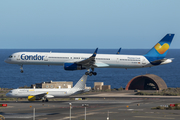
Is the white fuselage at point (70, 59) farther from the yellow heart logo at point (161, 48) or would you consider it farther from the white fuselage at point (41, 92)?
the white fuselage at point (41, 92)

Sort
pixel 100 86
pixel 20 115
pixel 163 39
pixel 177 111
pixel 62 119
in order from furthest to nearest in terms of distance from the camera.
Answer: pixel 100 86
pixel 163 39
pixel 177 111
pixel 20 115
pixel 62 119

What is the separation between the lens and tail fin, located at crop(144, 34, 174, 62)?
265ft

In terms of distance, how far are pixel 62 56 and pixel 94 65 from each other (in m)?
8.08

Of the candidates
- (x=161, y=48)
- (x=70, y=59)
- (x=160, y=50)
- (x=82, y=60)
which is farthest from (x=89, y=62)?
(x=161, y=48)

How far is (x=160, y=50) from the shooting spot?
270ft

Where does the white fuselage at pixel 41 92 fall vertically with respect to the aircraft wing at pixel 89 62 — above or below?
below

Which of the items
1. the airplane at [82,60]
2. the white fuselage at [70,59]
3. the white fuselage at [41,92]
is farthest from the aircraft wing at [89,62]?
the white fuselage at [41,92]

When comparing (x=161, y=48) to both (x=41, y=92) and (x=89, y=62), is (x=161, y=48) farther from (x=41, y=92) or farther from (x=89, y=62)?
A: (x=41, y=92)

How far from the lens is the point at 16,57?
77.8m

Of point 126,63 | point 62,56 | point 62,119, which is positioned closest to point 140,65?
point 126,63

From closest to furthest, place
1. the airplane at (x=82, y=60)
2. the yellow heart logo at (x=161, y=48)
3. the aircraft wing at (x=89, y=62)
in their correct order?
the aircraft wing at (x=89, y=62), the airplane at (x=82, y=60), the yellow heart logo at (x=161, y=48)

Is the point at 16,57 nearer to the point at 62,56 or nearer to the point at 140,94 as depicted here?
the point at 62,56

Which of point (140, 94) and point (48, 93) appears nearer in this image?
point (48, 93)

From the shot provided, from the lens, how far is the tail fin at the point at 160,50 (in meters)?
80.7
